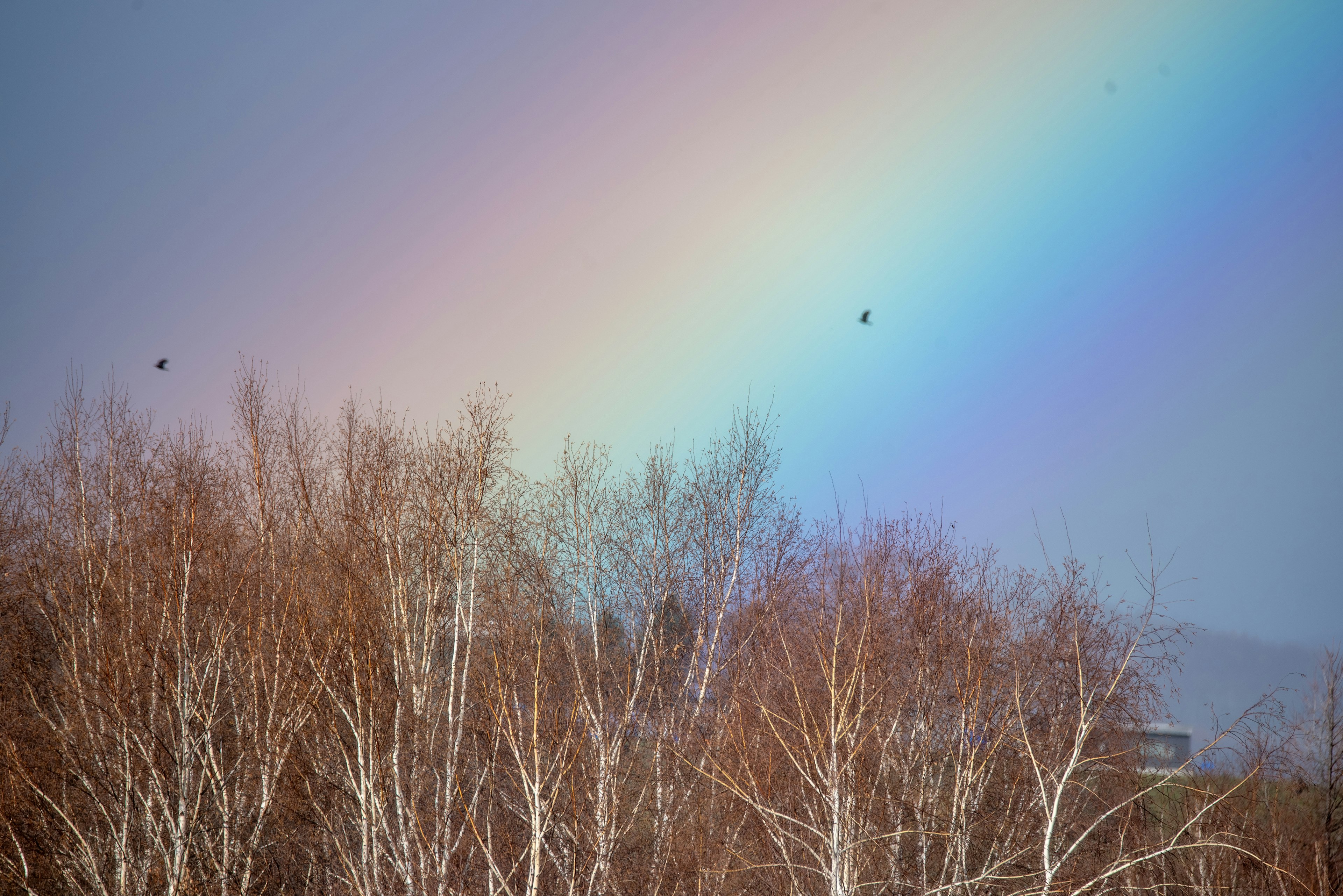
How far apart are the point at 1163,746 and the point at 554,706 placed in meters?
13.4

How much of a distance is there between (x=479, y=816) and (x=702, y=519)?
25.3ft

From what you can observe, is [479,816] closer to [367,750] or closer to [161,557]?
[161,557]

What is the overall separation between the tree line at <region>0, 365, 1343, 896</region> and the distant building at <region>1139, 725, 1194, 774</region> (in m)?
0.44

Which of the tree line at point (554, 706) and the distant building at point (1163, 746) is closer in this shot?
the tree line at point (554, 706)

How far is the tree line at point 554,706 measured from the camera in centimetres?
902

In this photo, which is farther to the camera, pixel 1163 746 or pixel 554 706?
pixel 1163 746

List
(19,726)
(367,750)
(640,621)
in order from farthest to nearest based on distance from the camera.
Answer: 1. (640,621)
2. (19,726)
3. (367,750)

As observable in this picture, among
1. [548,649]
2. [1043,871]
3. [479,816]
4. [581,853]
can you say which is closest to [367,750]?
[581,853]

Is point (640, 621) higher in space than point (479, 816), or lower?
higher

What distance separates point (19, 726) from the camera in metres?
16.1

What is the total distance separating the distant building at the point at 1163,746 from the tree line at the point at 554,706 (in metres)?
0.44

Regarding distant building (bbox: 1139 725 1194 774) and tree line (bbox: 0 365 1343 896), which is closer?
tree line (bbox: 0 365 1343 896)

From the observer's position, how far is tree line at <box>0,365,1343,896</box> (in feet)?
29.6

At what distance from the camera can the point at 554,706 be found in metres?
14.4
